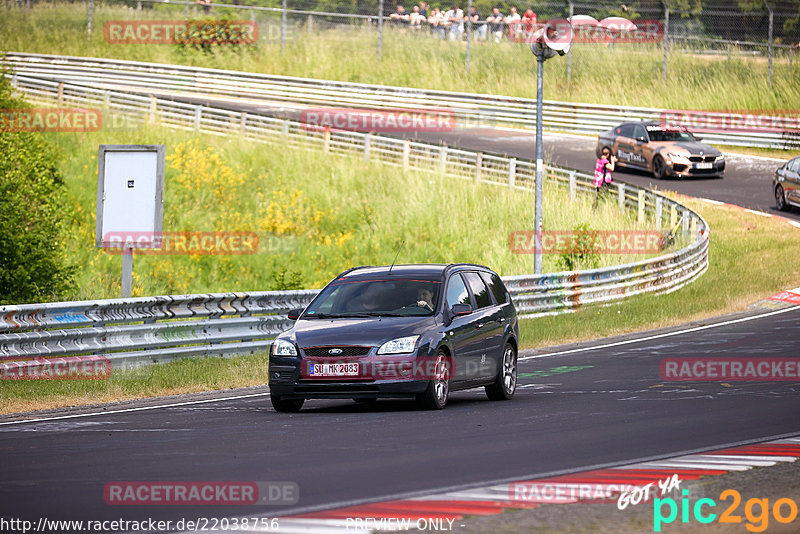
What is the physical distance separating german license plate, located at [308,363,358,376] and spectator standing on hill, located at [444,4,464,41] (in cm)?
4141

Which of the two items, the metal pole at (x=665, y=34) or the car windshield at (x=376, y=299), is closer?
the car windshield at (x=376, y=299)

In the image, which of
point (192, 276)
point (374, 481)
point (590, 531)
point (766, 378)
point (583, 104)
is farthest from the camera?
point (583, 104)

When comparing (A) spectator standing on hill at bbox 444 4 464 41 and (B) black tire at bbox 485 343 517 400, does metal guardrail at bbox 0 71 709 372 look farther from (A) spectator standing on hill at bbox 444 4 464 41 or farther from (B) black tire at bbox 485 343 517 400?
(A) spectator standing on hill at bbox 444 4 464 41

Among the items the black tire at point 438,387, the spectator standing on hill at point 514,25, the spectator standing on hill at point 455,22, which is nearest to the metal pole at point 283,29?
the spectator standing on hill at point 455,22

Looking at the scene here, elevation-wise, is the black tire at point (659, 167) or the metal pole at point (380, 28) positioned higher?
the metal pole at point (380, 28)

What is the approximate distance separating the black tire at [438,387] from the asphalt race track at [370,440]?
0.14 metres

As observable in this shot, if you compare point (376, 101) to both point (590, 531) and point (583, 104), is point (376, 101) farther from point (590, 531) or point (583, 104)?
point (590, 531)

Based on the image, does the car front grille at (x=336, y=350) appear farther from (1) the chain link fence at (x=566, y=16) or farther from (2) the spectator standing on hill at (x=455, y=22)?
(2) the spectator standing on hill at (x=455, y=22)

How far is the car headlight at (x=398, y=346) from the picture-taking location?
41.1 feet

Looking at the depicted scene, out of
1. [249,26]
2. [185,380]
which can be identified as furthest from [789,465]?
[249,26]

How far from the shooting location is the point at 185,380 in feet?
53.6

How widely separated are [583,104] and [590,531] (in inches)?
1790

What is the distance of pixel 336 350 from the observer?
12.6m

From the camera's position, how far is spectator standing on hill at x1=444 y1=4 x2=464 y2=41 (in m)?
53.5
